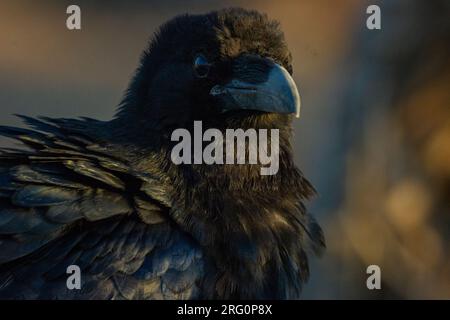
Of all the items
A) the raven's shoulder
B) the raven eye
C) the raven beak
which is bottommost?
the raven's shoulder

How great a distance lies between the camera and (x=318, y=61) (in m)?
7.29

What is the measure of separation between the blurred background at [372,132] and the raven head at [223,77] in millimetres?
1683

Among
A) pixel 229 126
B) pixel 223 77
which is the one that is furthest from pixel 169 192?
pixel 223 77

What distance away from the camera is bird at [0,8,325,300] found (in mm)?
4637

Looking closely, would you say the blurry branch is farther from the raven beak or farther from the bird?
the raven beak

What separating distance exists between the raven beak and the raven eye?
0.36ft

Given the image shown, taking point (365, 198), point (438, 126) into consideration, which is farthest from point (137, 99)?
point (438, 126)

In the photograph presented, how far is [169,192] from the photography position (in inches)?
200

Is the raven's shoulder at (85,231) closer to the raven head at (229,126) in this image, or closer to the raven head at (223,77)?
the raven head at (229,126)

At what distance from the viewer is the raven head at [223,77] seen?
5.17 metres

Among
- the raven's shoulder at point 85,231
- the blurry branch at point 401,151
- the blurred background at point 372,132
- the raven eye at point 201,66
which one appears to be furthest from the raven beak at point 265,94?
the blurry branch at point 401,151

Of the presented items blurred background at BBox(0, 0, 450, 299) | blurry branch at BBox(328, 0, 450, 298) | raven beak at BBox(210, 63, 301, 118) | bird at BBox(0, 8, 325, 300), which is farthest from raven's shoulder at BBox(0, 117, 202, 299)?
blurry branch at BBox(328, 0, 450, 298)

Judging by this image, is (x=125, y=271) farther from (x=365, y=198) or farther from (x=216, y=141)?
(x=365, y=198)
